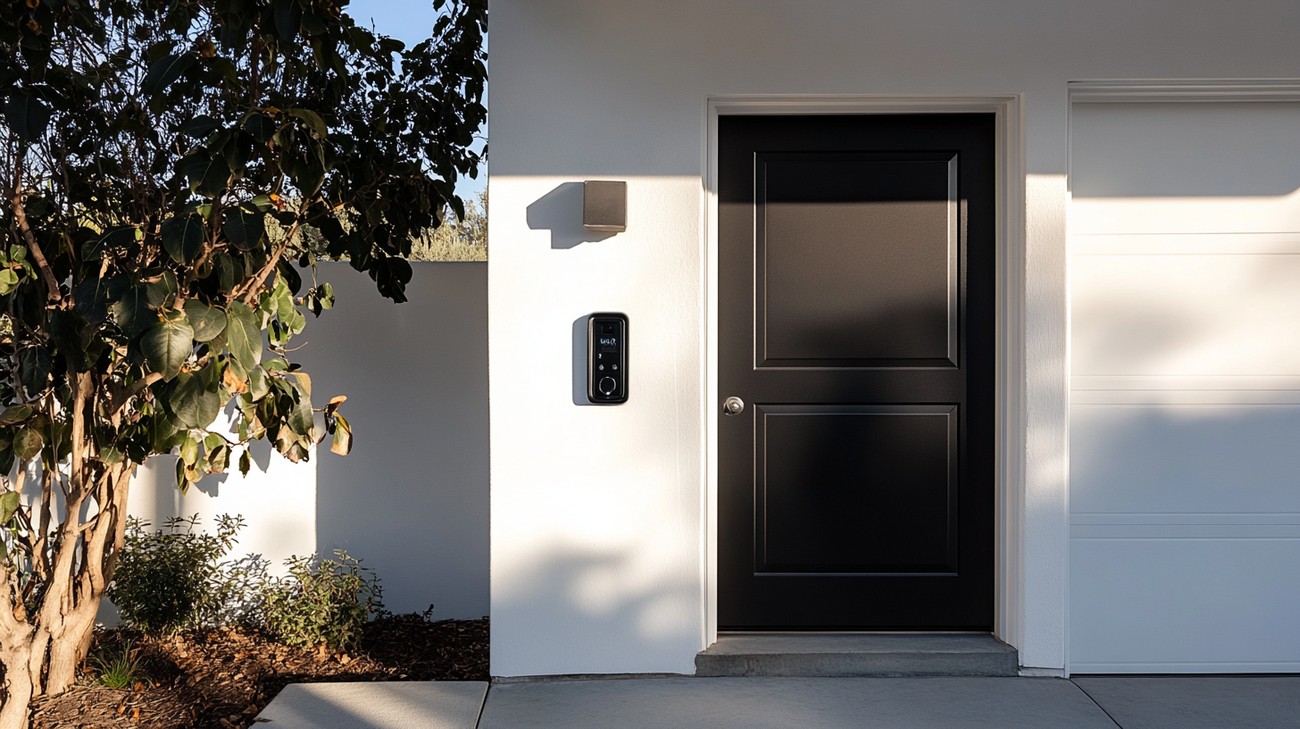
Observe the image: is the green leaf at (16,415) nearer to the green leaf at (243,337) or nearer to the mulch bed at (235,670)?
the green leaf at (243,337)

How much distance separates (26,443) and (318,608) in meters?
1.24

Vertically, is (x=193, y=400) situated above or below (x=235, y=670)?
above

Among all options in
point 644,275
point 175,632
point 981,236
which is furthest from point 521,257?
point 175,632

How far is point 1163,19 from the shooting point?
312 centimetres

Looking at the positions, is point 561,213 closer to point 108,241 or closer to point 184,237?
point 184,237

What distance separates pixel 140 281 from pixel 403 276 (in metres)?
1.25

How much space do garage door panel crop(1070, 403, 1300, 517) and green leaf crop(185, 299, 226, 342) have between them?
2882 millimetres

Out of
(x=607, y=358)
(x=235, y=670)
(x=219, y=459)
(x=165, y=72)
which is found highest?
(x=165, y=72)

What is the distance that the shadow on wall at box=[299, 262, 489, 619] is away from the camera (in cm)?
406

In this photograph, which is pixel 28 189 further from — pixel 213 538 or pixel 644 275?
pixel 644 275

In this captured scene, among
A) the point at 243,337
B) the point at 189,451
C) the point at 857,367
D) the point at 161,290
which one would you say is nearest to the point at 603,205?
the point at 857,367

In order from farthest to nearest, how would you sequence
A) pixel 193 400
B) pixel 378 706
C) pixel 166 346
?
pixel 378 706 < pixel 193 400 < pixel 166 346

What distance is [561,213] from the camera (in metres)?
3.15

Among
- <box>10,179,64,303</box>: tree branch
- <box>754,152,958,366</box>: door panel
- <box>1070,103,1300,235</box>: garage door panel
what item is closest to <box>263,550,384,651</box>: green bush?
<box>10,179,64,303</box>: tree branch
